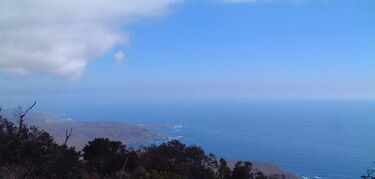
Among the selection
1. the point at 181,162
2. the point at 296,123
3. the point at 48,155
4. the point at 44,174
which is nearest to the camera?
the point at 44,174

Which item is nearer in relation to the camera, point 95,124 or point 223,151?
point 223,151

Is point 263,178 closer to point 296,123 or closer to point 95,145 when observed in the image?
point 95,145

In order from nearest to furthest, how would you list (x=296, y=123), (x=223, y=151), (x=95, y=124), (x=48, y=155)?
(x=48, y=155) → (x=223, y=151) → (x=95, y=124) → (x=296, y=123)

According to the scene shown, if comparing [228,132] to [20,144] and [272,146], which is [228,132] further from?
[20,144]

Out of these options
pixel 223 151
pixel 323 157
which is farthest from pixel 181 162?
pixel 223 151

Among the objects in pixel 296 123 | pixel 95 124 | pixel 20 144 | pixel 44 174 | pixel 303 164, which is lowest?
pixel 44 174

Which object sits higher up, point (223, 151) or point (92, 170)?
point (223, 151)
